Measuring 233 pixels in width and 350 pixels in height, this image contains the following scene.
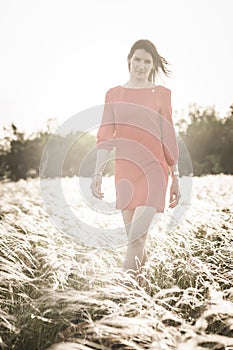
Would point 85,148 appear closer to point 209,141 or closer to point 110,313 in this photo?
point 209,141

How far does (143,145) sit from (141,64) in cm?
61

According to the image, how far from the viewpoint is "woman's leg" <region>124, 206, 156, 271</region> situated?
354 centimetres

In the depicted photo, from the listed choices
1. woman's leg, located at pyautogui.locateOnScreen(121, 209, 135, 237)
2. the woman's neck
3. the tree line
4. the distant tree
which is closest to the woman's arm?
woman's leg, located at pyautogui.locateOnScreen(121, 209, 135, 237)

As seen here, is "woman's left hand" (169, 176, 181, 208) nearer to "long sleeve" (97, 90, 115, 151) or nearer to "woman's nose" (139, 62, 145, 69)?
"long sleeve" (97, 90, 115, 151)

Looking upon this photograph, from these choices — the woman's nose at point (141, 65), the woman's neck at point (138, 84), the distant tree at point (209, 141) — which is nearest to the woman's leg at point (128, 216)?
the woman's neck at point (138, 84)

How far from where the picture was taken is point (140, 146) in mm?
3650

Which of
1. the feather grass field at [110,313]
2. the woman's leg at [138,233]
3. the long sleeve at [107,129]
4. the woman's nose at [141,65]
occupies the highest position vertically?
the woman's nose at [141,65]

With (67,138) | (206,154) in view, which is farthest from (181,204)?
(206,154)

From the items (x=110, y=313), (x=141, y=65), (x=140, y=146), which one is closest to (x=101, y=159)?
(x=140, y=146)

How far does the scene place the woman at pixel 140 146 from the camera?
3.60 m

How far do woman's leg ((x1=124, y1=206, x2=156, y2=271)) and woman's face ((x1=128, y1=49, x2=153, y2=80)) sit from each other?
3.23ft

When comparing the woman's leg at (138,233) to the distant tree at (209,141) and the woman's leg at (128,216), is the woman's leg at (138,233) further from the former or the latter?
the distant tree at (209,141)

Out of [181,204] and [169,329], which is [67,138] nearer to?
[181,204]

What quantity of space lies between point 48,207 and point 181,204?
2.10 metres
